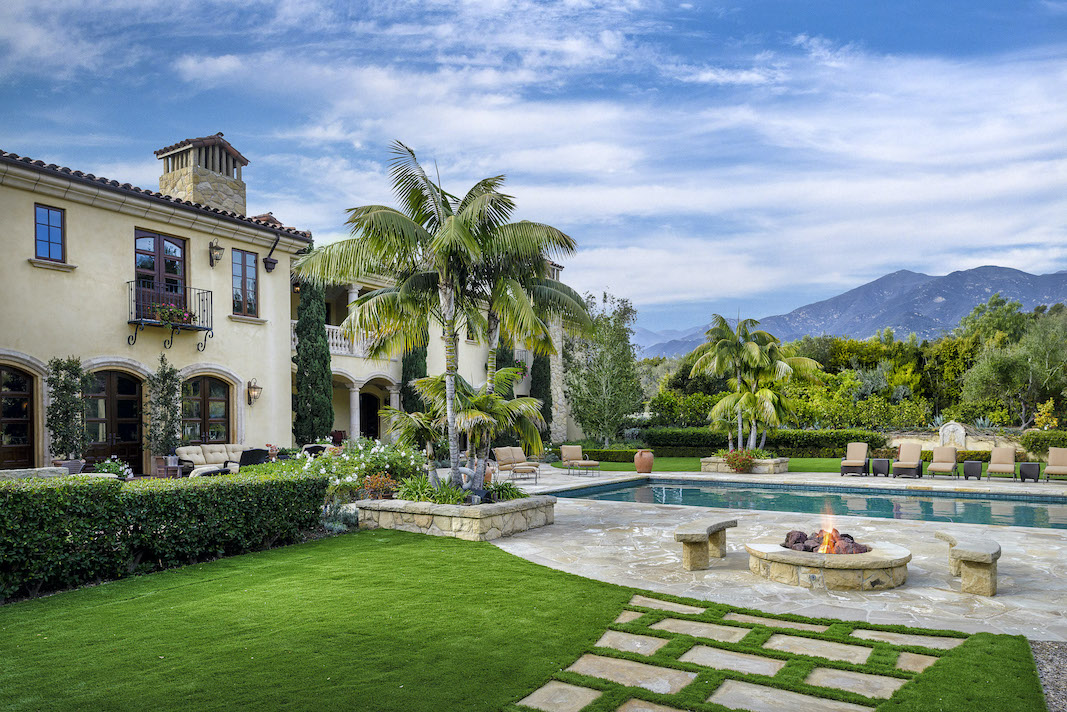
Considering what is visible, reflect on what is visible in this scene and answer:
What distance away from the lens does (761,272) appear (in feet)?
142

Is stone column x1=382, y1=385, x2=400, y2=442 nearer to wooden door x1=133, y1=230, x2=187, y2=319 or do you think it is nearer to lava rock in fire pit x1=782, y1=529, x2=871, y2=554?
wooden door x1=133, y1=230, x2=187, y2=319

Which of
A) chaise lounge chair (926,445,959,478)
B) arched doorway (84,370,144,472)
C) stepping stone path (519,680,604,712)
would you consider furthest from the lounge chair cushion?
arched doorway (84,370,144,472)

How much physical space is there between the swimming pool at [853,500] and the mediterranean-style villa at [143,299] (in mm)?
9272

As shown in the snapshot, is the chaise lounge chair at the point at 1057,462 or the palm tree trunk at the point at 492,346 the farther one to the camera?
the chaise lounge chair at the point at 1057,462

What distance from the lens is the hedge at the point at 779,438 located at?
85.8 ft

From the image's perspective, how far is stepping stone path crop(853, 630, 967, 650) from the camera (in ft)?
17.7

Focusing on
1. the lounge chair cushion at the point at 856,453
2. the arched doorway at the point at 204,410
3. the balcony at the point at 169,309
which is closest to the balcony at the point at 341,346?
the arched doorway at the point at 204,410

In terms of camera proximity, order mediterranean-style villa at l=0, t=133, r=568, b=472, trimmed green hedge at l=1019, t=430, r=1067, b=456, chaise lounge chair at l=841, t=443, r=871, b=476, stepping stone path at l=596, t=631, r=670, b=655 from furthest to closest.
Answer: trimmed green hedge at l=1019, t=430, r=1067, b=456
chaise lounge chair at l=841, t=443, r=871, b=476
mediterranean-style villa at l=0, t=133, r=568, b=472
stepping stone path at l=596, t=631, r=670, b=655

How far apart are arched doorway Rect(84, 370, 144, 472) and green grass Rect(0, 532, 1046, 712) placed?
985 centimetres

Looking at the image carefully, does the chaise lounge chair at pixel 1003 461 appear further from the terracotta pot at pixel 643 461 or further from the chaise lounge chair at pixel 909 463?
the terracotta pot at pixel 643 461

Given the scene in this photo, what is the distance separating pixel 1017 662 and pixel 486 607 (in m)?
4.22

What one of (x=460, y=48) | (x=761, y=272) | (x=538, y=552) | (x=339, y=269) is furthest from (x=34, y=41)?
(x=761, y=272)

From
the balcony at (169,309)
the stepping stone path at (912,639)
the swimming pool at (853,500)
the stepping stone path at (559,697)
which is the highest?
the balcony at (169,309)

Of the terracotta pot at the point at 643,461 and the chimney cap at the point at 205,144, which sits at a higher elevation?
the chimney cap at the point at 205,144
